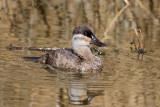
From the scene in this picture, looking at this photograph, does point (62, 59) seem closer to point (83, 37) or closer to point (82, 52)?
point (82, 52)

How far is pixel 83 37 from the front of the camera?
29.7 ft

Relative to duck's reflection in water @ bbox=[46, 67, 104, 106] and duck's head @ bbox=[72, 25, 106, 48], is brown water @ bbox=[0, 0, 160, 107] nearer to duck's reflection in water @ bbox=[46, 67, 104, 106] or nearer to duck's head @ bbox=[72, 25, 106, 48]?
duck's reflection in water @ bbox=[46, 67, 104, 106]

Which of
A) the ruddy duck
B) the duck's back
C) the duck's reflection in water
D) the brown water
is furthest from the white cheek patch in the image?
the duck's reflection in water

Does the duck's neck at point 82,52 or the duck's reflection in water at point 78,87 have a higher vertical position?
the duck's neck at point 82,52

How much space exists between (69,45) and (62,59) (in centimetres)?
156

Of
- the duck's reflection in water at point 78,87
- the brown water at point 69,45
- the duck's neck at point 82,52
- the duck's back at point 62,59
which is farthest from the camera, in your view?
the duck's neck at point 82,52

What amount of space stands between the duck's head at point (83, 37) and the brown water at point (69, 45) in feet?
1.77

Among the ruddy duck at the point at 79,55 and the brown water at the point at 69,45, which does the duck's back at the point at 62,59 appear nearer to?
the ruddy duck at the point at 79,55

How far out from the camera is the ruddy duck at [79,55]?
29.3 ft

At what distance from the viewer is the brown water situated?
686 cm

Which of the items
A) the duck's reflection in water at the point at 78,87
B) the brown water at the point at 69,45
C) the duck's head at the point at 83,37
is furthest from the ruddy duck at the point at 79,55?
the duck's reflection in water at the point at 78,87

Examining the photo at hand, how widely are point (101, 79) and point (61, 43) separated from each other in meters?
2.85

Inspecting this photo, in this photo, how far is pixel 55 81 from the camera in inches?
304

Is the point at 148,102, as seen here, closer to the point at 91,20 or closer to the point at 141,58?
the point at 141,58
